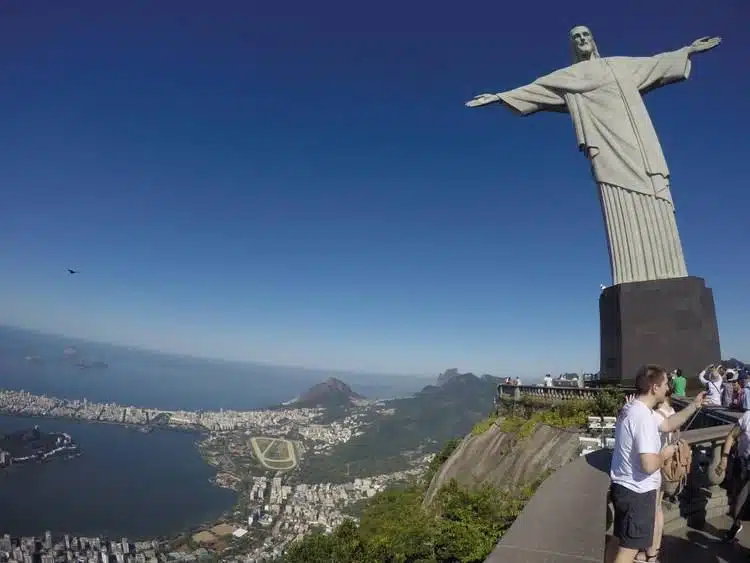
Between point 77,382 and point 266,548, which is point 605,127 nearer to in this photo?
point 266,548

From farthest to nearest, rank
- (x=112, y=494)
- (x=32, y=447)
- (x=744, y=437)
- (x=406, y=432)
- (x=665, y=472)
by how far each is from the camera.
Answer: (x=406, y=432)
(x=32, y=447)
(x=112, y=494)
(x=744, y=437)
(x=665, y=472)

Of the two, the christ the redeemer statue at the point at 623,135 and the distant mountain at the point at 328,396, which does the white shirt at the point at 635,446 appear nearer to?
the christ the redeemer statue at the point at 623,135

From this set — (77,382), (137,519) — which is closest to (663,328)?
(137,519)

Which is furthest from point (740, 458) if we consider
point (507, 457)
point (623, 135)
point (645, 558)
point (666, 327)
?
point (623, 135)

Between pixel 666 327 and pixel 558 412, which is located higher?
pixel 666 327

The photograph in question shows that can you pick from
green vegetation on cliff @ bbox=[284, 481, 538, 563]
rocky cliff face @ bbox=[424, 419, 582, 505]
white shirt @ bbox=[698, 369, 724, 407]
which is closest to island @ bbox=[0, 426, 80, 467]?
green vegetation on cliff @ bbox=[284, 481, 538, 563]

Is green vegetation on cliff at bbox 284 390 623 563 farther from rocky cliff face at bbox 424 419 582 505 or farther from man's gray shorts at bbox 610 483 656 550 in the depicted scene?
man's gray shorts at bbox 610 483 656 550

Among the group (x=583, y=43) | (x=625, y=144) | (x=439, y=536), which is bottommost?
(x=439, y=536)

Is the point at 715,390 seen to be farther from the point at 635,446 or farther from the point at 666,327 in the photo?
the point at 635,446
